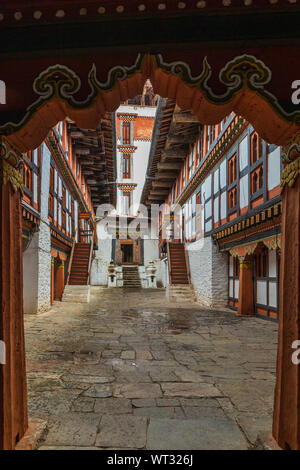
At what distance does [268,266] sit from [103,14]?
8935mm

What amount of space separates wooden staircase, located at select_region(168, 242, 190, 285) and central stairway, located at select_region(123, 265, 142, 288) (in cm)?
685

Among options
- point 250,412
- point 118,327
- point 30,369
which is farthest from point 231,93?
point 118,327

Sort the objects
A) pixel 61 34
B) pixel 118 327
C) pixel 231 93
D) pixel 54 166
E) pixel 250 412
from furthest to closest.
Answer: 1. pixel 54 166
2. pixel 118 327
3. pixel 250 412
4. pixel 61 34
5. pixel 231 93

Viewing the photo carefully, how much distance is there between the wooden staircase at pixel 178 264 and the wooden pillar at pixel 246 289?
5.54 meters

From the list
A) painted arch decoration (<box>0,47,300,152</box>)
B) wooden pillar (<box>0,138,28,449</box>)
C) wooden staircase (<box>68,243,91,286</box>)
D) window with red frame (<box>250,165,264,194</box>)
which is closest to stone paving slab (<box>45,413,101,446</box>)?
wooden pillar (<box>0,138,28,449</box>)

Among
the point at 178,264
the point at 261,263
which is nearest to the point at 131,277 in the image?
the point at 178,264

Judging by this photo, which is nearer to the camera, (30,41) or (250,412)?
(30,41)

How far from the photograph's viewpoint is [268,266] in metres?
10.2

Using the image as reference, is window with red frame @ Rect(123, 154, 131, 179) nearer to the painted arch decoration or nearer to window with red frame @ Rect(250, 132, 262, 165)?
window with red frame @ Rect(250, 132, 262, 165)

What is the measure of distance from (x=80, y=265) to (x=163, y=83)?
1478cm

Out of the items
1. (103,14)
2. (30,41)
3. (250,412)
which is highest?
(103,14)

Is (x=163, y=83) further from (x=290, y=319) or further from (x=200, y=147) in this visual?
(x=200, y=147)

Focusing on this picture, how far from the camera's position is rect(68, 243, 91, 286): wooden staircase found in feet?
51.8

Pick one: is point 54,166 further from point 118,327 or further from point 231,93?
point 231,93
